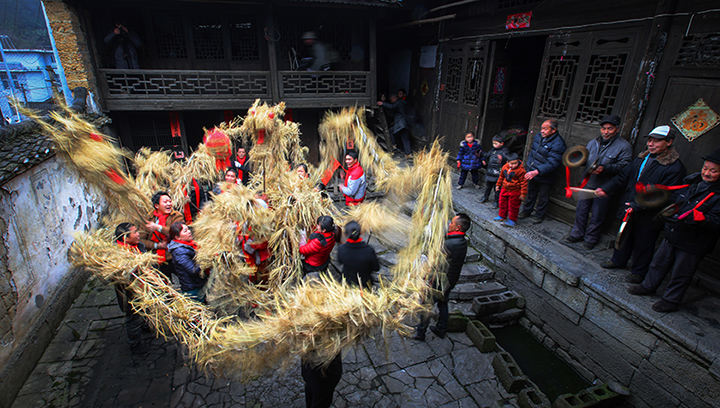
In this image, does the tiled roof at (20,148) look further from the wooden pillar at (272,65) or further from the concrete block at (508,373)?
the concrete block at (508,373)

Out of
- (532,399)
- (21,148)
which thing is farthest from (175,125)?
(532,399)

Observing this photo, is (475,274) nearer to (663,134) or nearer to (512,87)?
(663,134)

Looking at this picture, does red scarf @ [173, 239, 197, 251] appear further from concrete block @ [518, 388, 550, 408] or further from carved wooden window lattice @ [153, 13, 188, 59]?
carved wooden window lattice @ [153, 13, 188, 59]

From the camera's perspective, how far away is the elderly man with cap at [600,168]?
444 cm

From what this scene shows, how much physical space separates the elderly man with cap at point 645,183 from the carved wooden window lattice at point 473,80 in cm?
384

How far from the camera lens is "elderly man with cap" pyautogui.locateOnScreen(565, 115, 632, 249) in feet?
14.6

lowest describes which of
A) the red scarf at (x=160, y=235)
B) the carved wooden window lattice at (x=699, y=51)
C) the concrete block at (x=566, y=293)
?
the concrete block at (x=566, y=293)

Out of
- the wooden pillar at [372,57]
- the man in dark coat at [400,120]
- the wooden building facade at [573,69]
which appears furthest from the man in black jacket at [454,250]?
the man in dark coat at [400,120]

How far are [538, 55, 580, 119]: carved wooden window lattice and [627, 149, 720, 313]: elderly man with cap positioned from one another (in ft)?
8.36

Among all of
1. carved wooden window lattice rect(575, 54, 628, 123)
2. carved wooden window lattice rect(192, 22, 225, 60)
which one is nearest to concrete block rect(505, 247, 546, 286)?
carved wooden window lattice rect(575, 54, 628, 123)

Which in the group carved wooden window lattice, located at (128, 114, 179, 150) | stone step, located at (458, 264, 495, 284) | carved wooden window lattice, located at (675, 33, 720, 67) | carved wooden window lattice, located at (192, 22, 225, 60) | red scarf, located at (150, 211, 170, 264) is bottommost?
stone step, located at (458, 264, 495, 284)

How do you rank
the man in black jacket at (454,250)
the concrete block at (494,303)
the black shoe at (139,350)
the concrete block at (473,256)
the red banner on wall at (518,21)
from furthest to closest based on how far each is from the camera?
the red banner on wall at (518,21)
the concrete block at (473,256)
the concrete block at (494,303)
the black shoe at (139,350)
the man in black jacket at (454,250)

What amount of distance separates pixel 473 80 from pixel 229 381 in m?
7.17

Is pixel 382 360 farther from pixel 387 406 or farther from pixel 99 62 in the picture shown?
pixel 99 62
